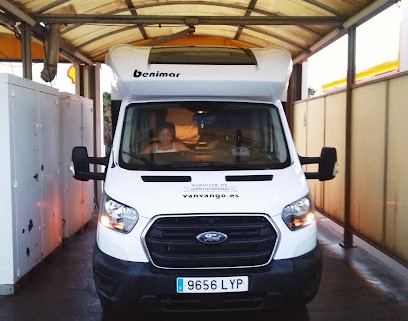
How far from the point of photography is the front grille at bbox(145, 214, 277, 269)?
12.8 ft

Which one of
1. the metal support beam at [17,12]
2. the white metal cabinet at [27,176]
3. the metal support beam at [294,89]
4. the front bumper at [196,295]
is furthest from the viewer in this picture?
the metal support beam at [294,89]

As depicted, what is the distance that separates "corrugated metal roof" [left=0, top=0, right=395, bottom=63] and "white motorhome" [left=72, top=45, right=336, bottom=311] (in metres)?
2.25

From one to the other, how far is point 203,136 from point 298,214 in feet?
4.04

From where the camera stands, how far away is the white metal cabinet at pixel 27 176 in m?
5.12

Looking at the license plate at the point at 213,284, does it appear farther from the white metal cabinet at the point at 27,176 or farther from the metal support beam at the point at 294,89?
the metal support beam at the point at 294,89

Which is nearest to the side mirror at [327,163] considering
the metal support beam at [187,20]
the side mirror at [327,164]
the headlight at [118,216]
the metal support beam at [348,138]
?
the side mirror at [327,164]

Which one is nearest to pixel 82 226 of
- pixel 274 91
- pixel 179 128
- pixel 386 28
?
pixel 179 128

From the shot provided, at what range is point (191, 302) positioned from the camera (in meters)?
3.90

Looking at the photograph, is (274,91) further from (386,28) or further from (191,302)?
(386,28)

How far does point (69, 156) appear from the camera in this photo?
748 cm

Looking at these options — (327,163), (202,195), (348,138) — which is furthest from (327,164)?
(348,138)

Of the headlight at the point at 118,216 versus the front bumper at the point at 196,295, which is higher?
the headlight at the point at 118,216

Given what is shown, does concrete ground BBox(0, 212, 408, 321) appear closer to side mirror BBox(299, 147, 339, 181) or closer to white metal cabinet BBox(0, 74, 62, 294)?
white metal cabinet BBox(0, 74, 62, 294)

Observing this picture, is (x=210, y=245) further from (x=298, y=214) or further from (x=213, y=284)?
(x=298, y=214)
